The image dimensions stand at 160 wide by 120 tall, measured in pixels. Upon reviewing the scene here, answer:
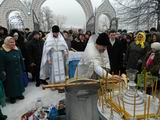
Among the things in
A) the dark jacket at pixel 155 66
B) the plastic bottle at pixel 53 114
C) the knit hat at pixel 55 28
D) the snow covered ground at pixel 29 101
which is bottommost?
the snow covered ground at pixel 29 101

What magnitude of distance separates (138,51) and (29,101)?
2.96m

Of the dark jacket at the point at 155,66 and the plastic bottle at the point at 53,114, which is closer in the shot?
the plastic bottle at the point at 53,114

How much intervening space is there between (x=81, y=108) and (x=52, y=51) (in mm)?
3098

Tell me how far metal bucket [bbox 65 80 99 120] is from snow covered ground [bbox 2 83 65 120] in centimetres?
215

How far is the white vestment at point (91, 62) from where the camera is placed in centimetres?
383

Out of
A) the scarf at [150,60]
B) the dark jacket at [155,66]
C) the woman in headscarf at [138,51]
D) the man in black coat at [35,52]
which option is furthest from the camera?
the man in black coat at [35,52]

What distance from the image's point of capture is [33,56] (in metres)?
7.58

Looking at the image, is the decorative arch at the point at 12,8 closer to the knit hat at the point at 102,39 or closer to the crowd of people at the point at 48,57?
the crowd of people at the point at 48,57

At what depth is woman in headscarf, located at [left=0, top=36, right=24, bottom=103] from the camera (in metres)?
6.00

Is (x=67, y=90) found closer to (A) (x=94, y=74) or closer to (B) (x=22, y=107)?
(A) (x=94, y=74)

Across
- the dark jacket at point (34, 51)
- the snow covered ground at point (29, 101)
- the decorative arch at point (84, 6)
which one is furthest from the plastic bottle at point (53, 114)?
the decorative arch at point (84, 6)

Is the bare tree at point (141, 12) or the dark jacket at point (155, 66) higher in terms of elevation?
the bare tree at point (141, 12)

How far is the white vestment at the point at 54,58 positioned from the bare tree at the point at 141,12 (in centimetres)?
1056

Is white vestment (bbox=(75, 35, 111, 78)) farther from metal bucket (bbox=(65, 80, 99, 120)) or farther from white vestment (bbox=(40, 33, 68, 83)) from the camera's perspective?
white vestment (bbox=(40, 33, 68, 83))
